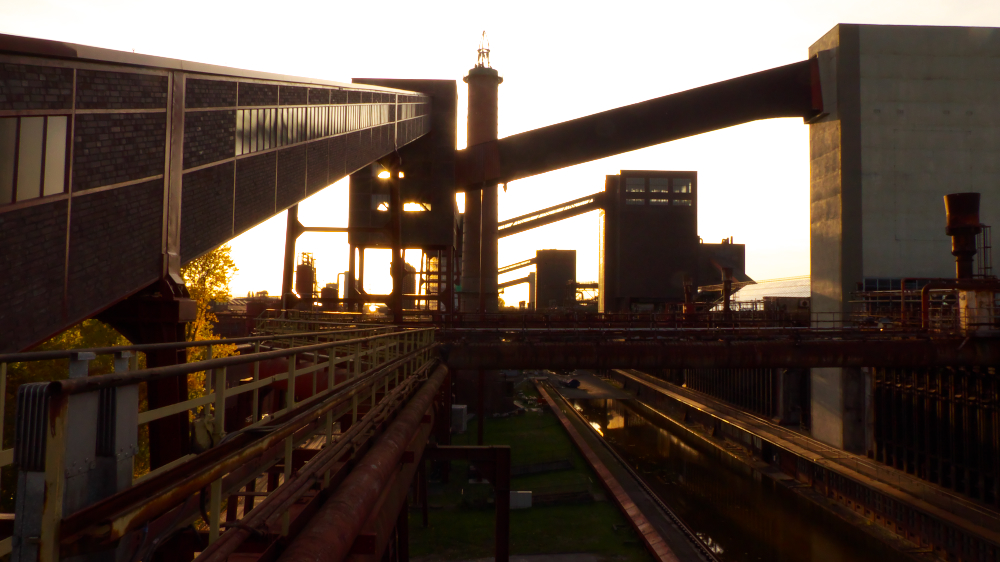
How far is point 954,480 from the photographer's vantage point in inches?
828

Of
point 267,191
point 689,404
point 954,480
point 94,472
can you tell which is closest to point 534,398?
point 689,404

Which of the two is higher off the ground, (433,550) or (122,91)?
(122,91)

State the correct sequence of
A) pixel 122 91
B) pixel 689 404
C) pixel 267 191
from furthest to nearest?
pixel 689 404, pixel 267 191, pixel 122 91

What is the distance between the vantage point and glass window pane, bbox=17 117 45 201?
6176 millimetres

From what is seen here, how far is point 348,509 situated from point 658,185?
6094 centimetres

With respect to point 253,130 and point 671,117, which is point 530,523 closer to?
point 253,130

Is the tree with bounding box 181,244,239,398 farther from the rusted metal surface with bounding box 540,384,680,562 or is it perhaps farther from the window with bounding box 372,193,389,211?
the rusted metal surface with bounding box 540,384,680,562

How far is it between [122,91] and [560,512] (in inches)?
725

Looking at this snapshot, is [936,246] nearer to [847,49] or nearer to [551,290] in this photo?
[847,49]

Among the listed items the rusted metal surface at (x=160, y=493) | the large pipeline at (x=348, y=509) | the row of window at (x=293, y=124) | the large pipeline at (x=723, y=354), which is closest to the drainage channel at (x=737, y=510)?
the large pipeline at (x=723, y=354)

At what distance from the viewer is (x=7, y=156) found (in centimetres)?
602

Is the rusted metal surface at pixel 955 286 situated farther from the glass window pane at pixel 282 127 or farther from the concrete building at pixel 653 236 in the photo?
the concrete building at pixel 653 236

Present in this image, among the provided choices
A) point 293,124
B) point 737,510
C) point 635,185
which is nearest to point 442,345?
point 293,124

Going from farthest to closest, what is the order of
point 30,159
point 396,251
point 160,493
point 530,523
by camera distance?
point 396,251, point 530,523, point 30,159, point 160,493
